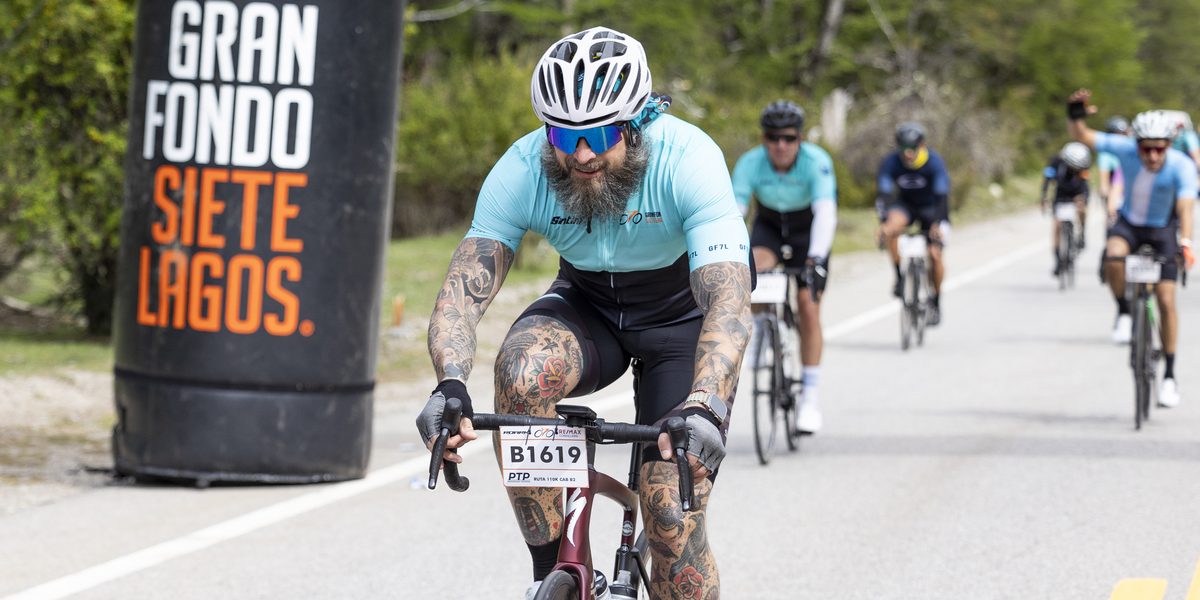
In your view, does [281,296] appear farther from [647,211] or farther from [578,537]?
[578,537]

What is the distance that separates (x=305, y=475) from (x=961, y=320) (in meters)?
9.41

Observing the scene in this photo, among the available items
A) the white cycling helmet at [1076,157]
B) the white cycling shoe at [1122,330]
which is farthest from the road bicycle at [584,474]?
the white cycling helmet at [1076,157]

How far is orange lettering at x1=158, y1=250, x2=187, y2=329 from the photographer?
826 centimetres

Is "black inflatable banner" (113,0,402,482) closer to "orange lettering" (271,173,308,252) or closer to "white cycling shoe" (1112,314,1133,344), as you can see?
"orange lettering" (271,173,308,252)

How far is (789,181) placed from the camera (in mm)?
10141

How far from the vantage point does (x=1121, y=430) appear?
10109mm

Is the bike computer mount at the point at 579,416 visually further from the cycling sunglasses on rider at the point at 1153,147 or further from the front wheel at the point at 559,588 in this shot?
the cycling sunglasses on rider at the point at 1153,147

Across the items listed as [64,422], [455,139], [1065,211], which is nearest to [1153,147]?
[64,422]

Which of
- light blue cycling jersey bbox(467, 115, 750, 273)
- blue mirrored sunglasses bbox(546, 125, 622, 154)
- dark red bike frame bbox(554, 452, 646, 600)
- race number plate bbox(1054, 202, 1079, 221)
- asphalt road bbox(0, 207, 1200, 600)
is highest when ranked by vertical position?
blue mirrored sunglasses bbox(546, 125, 622, 154)

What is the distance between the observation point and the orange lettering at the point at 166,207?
27.1 ft

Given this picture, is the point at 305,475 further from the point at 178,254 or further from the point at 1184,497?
the point at 1184,497

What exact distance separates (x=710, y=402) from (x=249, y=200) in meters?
4.81

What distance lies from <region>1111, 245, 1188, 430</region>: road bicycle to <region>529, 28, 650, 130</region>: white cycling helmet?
22.3ft

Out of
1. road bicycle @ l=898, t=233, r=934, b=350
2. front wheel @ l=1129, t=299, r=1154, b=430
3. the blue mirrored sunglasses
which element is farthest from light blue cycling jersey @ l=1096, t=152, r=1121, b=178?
the blue mirrored sunglasses
